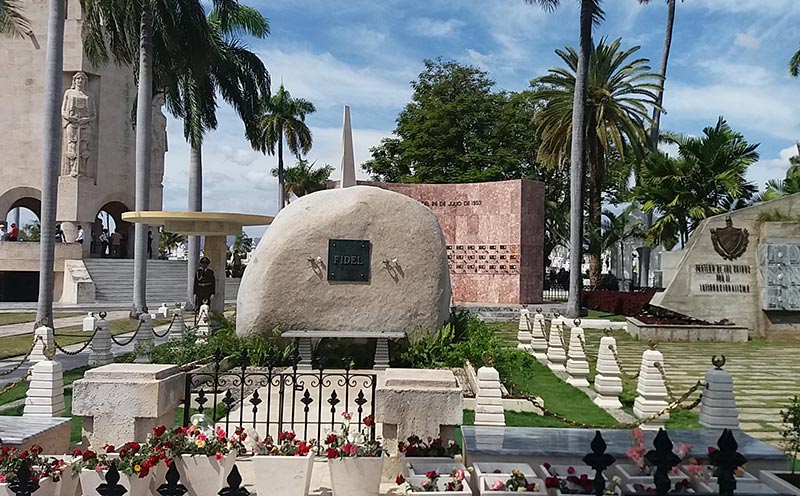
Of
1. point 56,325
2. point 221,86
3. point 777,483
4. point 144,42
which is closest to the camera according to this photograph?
point 777,483

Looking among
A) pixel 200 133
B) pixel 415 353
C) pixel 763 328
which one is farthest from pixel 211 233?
pixel 763 328

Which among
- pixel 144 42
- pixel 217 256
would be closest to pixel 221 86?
pixel 144 42

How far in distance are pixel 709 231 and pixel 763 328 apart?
3.04m

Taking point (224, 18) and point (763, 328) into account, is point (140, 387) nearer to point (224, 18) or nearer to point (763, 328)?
point (763, 328)

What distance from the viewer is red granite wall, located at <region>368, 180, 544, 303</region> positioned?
22312mm

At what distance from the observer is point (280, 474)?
4422 millimetres

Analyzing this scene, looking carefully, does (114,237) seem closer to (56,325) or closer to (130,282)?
(130,282)

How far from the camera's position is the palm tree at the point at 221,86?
2472 centimetres

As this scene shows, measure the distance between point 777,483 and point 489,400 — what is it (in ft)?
10.3

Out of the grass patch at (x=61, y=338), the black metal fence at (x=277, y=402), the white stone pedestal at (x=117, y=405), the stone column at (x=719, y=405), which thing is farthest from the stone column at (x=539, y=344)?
the grass patch at (x=61, y=338)

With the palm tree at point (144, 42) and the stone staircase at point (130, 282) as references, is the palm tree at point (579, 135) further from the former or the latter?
the stone staircase at point (130, 282)

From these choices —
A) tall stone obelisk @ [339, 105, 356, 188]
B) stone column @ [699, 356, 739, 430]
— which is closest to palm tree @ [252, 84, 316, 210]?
tall stone obelisk @ [339, 105, 356, 188]

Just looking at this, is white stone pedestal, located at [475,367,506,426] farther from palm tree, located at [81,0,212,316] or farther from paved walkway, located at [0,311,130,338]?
palm tree, located at [81,0,212,316]

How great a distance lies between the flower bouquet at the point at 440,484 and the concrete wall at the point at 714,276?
1510 cm
